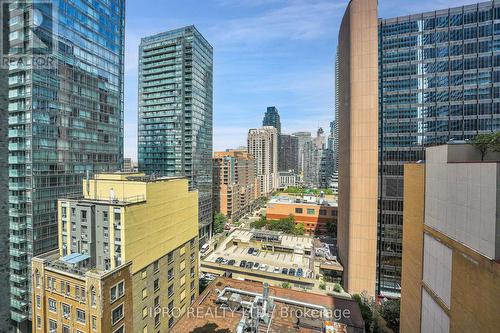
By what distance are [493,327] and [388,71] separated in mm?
47060

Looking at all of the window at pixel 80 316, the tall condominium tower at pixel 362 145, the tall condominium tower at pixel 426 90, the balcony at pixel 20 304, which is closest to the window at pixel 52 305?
the window at pixel 80 316

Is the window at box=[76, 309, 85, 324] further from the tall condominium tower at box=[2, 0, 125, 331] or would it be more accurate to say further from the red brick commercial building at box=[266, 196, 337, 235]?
the red brick commercial building at box=[266, 196, 337, 235]

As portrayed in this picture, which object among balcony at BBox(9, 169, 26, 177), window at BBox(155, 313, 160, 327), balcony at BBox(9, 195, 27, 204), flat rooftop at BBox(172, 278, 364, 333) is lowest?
window at BBox(155, 313, 160, 327)

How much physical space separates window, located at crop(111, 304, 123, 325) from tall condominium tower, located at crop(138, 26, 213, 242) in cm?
4369

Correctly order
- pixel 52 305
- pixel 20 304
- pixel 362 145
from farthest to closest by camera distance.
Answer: pixel 362 145, pixel 20 304, pixel 52 305

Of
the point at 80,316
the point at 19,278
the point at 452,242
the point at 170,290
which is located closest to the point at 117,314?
the point at 80,316

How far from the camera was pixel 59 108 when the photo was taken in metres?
34.9

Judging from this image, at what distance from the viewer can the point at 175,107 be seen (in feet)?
208

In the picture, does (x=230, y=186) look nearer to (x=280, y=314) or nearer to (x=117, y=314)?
(x=280, y=314)

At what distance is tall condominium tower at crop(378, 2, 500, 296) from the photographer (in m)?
39.3

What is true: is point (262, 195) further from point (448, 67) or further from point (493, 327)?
point (493, 327)

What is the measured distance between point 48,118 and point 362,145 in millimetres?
51435

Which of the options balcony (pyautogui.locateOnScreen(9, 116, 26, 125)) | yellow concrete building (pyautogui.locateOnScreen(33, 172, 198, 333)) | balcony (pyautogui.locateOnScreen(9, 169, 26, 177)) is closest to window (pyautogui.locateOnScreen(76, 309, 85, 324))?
yellow concrete building (pyautogui.locateOnScreen(33, 172, 198, 333))

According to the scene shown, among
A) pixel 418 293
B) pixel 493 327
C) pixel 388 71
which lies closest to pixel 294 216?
pixel 388 71
